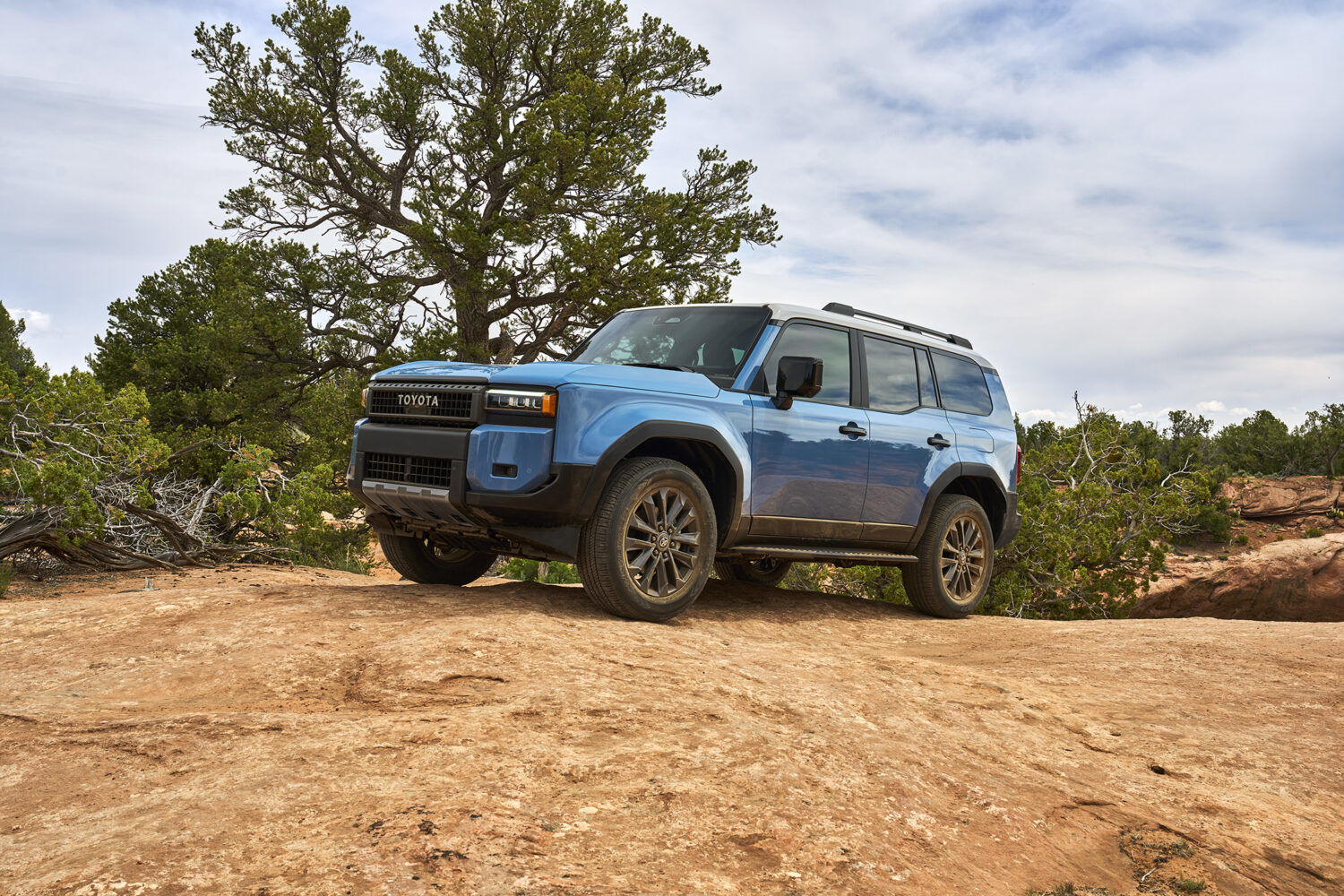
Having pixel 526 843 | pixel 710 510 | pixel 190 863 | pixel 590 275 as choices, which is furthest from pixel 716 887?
pixel 590 275

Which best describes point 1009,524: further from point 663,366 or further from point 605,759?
point 605,759

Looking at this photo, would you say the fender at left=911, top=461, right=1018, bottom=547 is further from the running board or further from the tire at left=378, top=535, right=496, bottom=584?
the tire at left=378, top=535, right=496, bottom=584

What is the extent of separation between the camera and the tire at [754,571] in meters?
8.96

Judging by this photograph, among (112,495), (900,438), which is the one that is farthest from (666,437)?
(112,495)

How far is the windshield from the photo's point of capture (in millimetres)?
6148

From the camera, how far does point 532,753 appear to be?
3088 millimetres

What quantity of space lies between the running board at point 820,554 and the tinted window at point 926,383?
1.19m

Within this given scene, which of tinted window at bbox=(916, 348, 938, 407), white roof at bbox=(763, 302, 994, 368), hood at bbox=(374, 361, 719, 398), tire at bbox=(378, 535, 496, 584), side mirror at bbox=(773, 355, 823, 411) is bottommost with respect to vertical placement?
tire at bbox=(378, 535, 496, 584)

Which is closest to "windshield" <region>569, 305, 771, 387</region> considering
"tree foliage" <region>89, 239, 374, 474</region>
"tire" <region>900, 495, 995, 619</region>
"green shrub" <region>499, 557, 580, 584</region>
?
"tire" <region>900, 495, 995, 619</region>

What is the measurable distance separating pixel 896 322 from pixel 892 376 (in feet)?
1.89

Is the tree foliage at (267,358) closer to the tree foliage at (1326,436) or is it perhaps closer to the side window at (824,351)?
the side window at (824,351)

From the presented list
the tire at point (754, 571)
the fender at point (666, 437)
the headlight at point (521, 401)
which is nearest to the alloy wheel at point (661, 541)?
the fender at point (666, 437)

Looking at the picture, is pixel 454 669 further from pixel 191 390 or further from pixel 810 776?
pixel 191 390

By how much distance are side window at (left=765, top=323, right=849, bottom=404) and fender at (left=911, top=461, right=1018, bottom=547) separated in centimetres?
118
